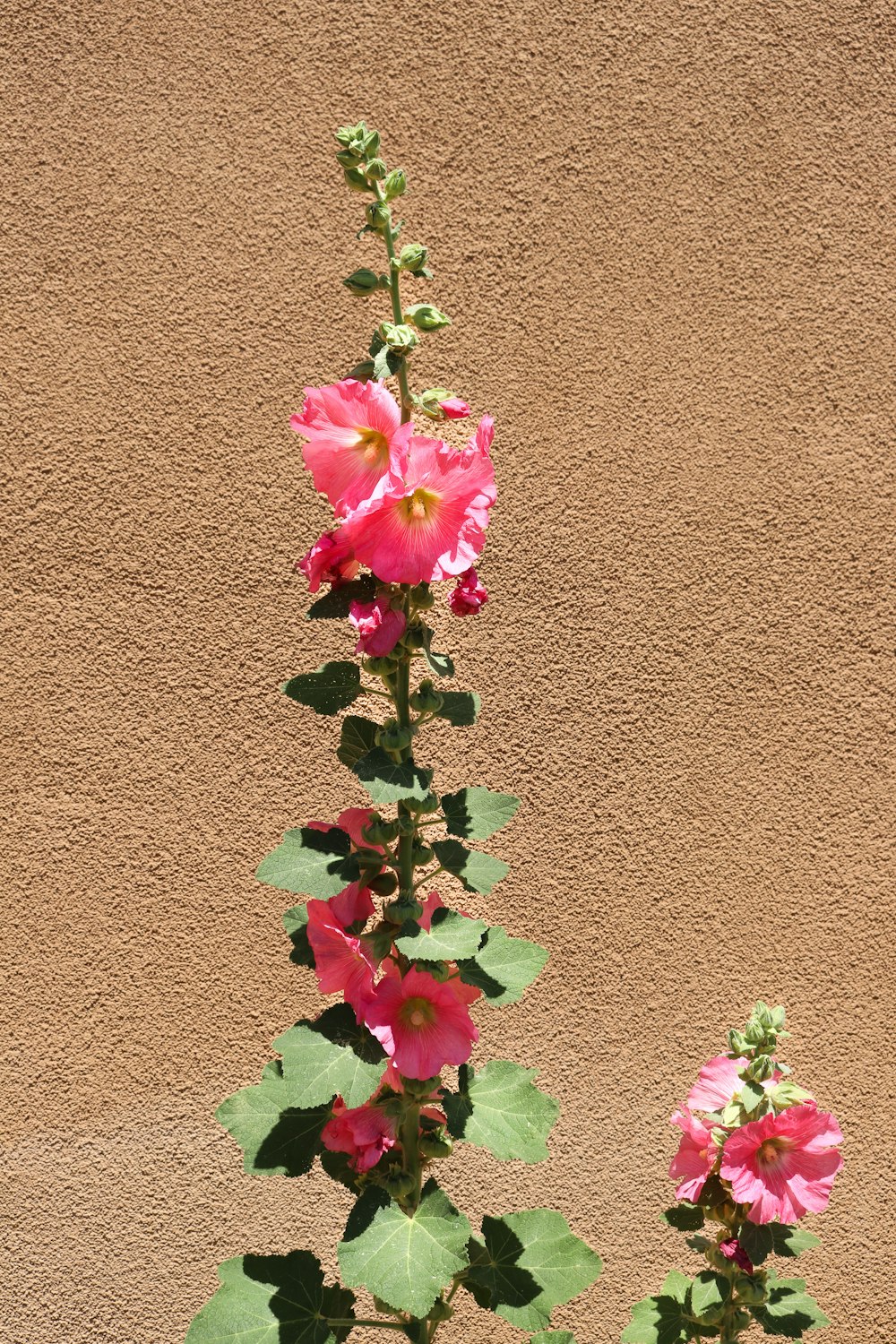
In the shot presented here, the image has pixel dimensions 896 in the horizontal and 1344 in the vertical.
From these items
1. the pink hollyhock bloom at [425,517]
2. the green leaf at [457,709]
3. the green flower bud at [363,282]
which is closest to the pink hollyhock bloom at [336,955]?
the green leaf at [457,709]

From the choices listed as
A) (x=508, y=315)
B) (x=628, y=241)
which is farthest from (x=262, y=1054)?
(x=628, y=241)

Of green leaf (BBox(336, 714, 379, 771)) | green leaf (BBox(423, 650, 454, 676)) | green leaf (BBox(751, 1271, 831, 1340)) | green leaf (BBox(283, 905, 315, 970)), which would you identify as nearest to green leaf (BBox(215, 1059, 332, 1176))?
green leaf (BBox(283, 905, 315, 970))

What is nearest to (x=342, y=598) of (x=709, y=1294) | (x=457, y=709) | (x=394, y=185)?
(x=457, y=709)

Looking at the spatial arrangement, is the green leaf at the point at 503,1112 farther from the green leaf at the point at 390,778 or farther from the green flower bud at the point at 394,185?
the green flower bud at the point at 394,185

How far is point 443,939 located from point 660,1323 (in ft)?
2.00

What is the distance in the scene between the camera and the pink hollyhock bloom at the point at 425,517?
36.0 inches

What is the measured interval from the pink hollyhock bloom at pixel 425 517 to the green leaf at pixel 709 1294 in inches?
32.6

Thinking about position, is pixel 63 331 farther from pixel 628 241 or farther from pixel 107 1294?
pixel 107 1294

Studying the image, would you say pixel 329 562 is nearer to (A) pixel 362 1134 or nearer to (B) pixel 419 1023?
(B) pixel 419 1023

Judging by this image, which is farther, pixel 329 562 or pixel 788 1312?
pixel 788 1312

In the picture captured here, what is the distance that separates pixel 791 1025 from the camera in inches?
69.7

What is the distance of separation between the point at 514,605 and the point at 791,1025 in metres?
0.81

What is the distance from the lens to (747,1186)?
3.56ft

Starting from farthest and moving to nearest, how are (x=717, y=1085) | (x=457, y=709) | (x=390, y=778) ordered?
(x=717, y=1085) → (x=457, y=709) → (x=390, y=778)
